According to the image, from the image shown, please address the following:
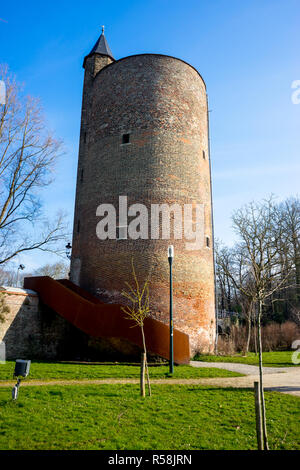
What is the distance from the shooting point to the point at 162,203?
16.6 m

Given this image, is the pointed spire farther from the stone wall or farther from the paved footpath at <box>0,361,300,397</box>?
the paved footpath at <box>0,361,300,397</box>

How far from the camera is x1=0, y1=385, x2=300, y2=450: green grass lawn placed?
4945 millimetres

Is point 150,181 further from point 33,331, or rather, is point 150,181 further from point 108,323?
point 33,331

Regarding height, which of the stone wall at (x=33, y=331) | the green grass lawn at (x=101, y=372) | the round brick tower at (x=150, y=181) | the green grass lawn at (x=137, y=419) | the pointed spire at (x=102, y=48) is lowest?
the green grass lawn at (x=137, y=419)

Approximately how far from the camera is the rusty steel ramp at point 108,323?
1284 centimetres

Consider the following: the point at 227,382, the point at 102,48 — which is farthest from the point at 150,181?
the point at 102,48

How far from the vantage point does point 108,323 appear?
13.4m

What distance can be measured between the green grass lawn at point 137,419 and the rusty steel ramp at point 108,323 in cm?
473

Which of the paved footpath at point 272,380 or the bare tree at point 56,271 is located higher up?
the bare tree at point 56,271

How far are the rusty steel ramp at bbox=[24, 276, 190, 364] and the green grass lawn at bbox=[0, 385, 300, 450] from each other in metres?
4.73

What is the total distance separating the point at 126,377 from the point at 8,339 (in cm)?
637

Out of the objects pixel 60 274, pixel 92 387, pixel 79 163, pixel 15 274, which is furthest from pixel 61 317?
pixel 15 274

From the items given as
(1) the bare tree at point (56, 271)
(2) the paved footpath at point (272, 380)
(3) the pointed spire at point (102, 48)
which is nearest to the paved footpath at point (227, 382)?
(2) the paved footpath at point (272, 380)

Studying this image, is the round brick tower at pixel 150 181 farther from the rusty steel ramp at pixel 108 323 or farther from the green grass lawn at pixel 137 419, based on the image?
the green grass lawn at pixel 137 419
